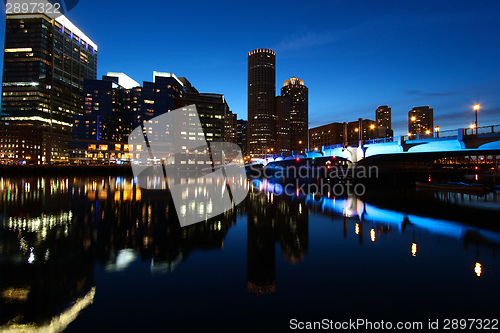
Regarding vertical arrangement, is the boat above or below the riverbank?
below

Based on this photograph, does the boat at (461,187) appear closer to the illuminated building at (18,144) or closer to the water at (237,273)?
the water at (237,273)

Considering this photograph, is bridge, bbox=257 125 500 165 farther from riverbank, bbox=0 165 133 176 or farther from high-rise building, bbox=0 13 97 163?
high-rise building, bbox=0 13 97 163

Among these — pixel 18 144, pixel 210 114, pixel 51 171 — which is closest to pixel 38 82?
pixel 18 144

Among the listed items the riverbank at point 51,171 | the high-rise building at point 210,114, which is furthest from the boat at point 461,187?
the high-rise building at point 210,114

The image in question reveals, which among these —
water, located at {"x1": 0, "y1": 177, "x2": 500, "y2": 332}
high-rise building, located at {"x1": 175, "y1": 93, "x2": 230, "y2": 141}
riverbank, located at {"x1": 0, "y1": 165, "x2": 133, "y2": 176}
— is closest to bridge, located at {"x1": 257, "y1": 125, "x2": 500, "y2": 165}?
water, located at {"x1": 0, "y1": 177, "x2": 500, "y2": 332}

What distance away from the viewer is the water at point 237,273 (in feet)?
19.1

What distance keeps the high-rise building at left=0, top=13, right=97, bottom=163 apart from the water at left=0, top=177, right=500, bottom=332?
17617 cm

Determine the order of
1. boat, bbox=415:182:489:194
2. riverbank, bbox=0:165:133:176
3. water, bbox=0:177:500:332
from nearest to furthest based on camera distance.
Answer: water, bbox=0:177:500:332, boat, bbox=415:182:489:194, riverbank, bbox=0:165:133:176

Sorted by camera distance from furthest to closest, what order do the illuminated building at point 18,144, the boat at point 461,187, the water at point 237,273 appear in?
the illuminated building at point 18,144 → the boat at point 461,187 → the water at point 237,273

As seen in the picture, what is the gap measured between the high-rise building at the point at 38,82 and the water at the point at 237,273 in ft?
578

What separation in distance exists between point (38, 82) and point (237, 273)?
217379 mm

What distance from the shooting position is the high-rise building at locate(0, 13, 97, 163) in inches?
6452

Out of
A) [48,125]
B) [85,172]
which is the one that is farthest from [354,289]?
[48,125]

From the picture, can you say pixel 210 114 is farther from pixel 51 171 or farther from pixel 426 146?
pixel 426 146
